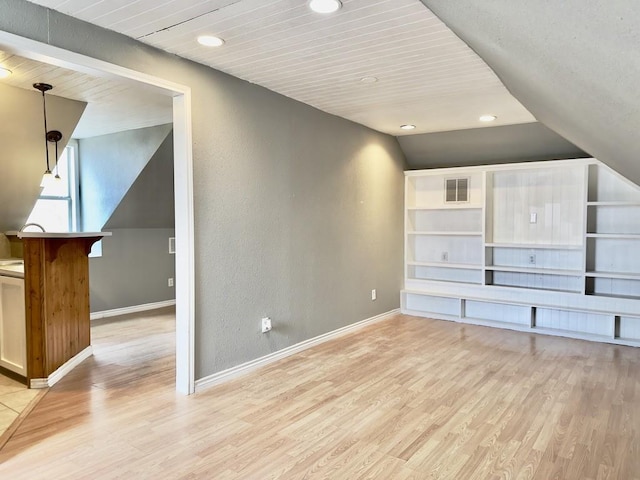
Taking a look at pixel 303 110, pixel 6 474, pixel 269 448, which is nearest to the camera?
pixel 6 474

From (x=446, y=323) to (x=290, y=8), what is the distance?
4140 mm

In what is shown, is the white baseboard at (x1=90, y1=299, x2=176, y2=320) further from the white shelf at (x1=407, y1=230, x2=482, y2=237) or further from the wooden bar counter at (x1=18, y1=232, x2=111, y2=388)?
the white shelf at (x1=407, y1=230, x2=482, y2=237)

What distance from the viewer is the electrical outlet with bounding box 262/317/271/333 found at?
3.72 m

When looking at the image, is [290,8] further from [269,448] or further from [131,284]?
[131,284]

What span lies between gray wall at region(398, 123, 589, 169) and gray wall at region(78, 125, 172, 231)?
A: 3067 mm

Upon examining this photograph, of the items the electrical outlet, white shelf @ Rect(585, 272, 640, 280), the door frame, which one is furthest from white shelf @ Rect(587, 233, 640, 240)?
the door frame

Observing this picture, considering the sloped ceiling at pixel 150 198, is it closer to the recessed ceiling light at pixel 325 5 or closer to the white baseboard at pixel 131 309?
the white baseboard at pixel 131 309

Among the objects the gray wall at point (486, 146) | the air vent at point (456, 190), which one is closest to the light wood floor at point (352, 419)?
the air vent at point (456, 190)

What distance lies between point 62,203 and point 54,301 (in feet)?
9.25

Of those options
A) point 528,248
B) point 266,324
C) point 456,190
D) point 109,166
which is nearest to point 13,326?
point 266,324

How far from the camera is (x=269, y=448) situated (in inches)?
95.3

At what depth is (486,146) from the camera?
5.34 m

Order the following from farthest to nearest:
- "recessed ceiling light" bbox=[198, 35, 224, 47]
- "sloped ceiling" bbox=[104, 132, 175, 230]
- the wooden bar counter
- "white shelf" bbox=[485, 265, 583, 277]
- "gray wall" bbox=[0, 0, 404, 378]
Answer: "sloped ceiling" bbox=[104, 132, 175, 230]
"white shelf" bbox=[485, 265, 583, 277]
the wooden bar counter
"gray wall" bbox=[0, 0, 404, 378]
"recessed ceiling light" bbox=[198, 35, 224, 47]

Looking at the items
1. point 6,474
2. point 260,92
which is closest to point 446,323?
point 260,92
